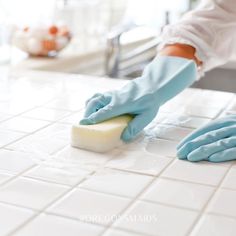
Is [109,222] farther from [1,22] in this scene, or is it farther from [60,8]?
[60,8]

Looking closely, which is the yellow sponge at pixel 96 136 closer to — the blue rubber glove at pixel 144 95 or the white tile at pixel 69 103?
the blue rubber glove at pixel 144 95

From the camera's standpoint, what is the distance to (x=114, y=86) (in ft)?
4.46

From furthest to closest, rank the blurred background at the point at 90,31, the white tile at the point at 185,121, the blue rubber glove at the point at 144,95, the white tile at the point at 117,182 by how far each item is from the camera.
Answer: the blurred background at the point at 90,31, the white tile at the point at 185,121, the blue rubber glove at the point at 144,95, the white tile at the point at 117,182

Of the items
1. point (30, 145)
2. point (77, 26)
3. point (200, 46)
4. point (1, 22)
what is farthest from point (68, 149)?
point (77, 26)

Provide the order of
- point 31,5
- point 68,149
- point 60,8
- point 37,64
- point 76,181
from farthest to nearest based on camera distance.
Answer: point 60,8 → point 31,5 → point 37,64 → point 68,149 → point 76,181

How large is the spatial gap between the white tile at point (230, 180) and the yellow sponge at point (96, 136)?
215mm

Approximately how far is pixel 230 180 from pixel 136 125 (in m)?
0.24

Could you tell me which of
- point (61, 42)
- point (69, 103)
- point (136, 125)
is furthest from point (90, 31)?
point (136, 125)

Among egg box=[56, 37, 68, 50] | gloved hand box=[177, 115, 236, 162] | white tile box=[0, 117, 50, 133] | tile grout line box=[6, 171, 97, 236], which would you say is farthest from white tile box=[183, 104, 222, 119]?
egg box=[56, 37, 68, 50]

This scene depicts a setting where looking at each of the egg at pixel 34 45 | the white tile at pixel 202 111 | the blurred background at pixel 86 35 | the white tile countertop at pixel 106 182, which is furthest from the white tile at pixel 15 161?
the egg at pixel 34 45

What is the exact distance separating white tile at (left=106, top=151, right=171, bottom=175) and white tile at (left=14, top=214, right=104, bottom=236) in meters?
0.20

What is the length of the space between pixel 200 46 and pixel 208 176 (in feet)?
1.44

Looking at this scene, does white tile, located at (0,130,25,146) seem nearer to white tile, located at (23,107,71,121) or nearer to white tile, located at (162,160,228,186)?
white tile, located at (23,107,71,121)

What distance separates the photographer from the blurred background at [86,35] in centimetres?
177
